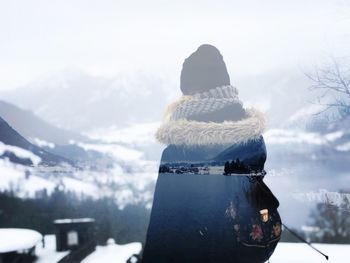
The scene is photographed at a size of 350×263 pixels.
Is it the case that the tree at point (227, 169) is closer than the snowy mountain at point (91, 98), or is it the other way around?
the tree at point (227, 169)

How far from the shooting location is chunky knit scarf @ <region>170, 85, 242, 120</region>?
1.95m

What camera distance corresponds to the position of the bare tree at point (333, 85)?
7.03 ft

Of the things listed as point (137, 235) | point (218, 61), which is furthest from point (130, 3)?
point (137, 235)

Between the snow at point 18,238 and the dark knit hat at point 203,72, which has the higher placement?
the dark knit hat at point 203,72

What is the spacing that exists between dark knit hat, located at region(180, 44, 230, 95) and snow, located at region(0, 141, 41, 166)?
74 centimetres

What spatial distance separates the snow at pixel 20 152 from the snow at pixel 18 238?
311 mm

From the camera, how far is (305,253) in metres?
2.08

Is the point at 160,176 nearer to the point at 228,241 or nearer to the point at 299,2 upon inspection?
the point at 228,241

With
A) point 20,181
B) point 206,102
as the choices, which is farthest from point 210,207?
point 20,181

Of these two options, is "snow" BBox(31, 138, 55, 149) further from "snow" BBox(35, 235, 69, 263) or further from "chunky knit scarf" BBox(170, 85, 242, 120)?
"chunky knit scarf" BBox(170, 85, 242, 120)

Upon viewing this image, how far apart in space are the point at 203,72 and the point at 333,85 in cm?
68

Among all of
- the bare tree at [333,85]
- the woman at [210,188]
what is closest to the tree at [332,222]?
the woman at [210,188]

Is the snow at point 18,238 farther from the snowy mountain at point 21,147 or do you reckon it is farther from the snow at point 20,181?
the snowy mountain at point 21,147

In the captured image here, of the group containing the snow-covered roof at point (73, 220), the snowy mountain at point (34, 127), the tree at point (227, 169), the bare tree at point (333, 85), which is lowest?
the snow-covered roof at point (73, 220)
